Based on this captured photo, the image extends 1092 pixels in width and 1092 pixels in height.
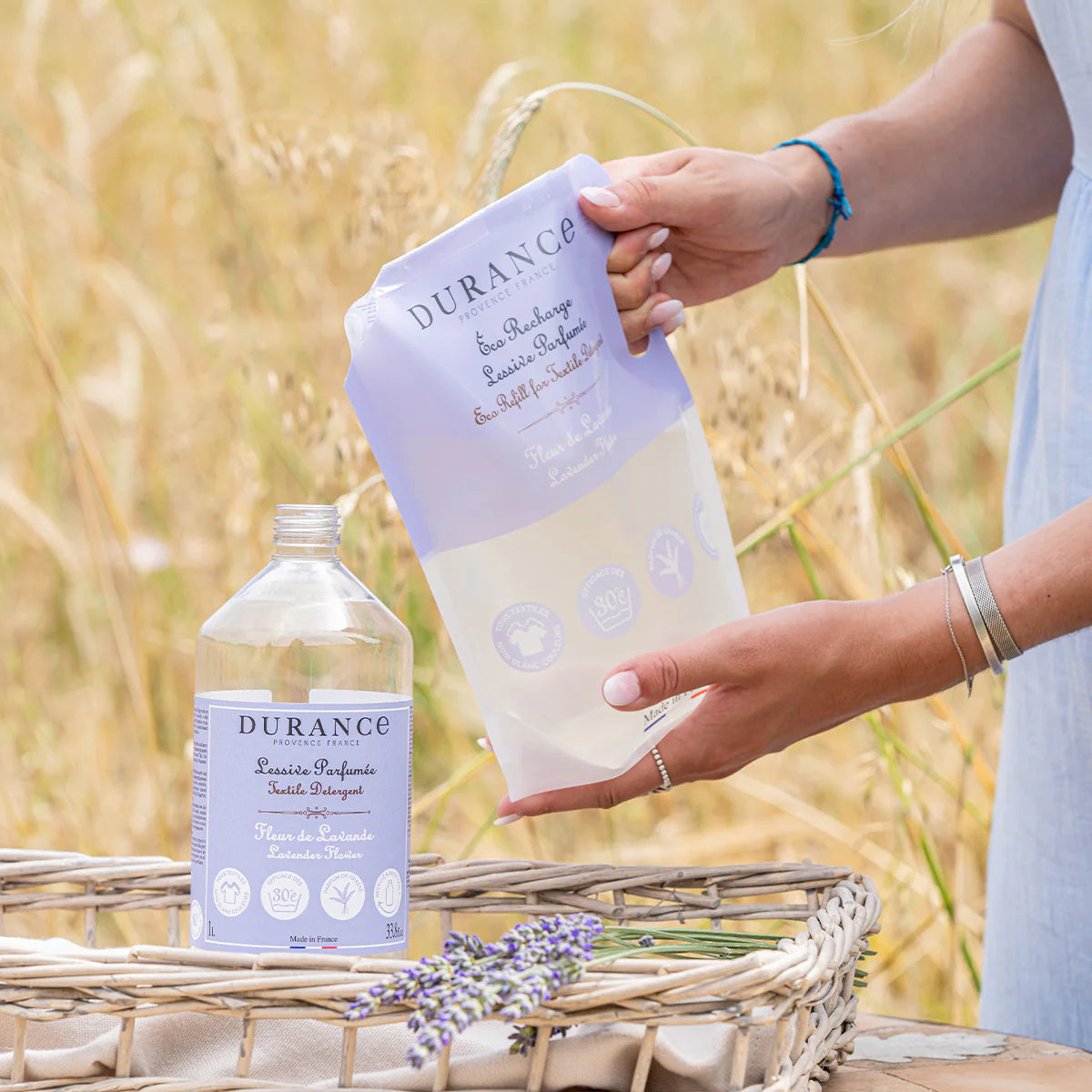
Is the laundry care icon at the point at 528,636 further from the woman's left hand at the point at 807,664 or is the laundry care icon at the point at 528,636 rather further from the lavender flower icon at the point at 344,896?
the lavender flower icon at the point at 344,896

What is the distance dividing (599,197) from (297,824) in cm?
47

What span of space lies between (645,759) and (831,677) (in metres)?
0.15

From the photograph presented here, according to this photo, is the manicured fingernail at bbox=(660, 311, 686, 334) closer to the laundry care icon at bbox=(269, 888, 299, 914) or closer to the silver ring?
the silver ring

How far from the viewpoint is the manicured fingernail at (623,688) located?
2.86ft

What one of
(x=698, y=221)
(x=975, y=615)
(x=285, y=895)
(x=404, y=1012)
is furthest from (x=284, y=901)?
(x=698, y=221)

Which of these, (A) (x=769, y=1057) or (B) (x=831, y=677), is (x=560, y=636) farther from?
(A) (x=769, y=1057)

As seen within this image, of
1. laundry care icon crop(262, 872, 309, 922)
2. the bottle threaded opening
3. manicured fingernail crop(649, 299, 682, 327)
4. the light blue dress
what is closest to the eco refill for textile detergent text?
laundry care icon crop(262, 872, 309, 922)

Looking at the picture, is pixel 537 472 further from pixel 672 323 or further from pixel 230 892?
pixel 230 892

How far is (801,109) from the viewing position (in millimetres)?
2615

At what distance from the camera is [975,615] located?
87 cm

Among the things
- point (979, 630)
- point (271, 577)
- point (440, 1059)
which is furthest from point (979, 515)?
point (440, 1059)

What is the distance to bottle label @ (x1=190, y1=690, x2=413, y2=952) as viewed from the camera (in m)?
0.81

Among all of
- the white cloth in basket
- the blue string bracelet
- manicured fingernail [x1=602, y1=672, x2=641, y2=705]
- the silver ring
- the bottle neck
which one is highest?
the blue string bracelet

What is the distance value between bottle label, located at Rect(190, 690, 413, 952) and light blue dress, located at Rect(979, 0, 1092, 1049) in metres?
0.55
